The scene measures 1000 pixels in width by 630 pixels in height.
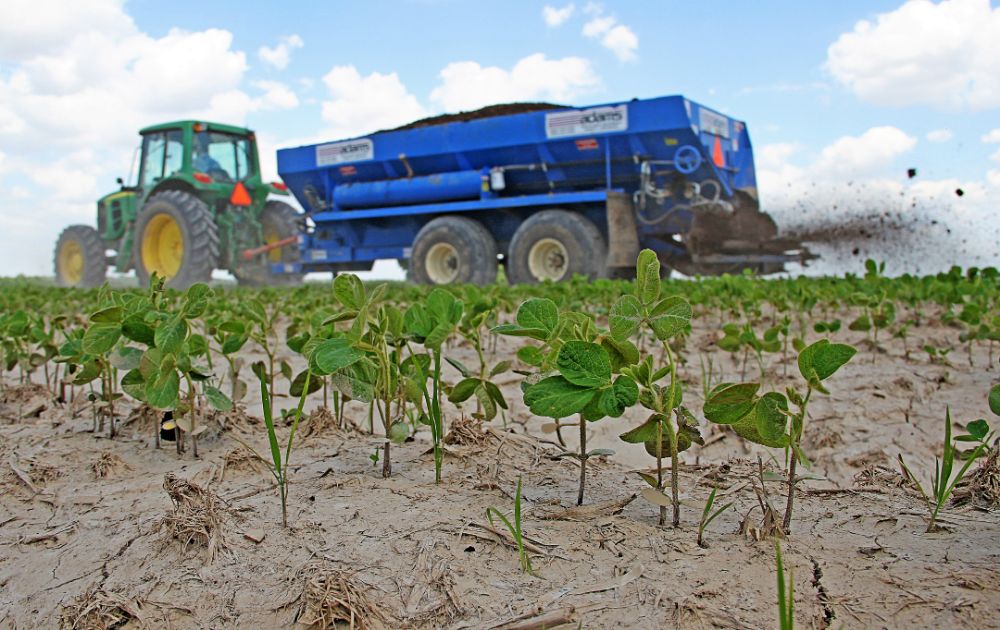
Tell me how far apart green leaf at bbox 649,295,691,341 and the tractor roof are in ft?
38.2

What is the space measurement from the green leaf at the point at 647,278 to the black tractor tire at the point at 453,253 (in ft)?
28.9

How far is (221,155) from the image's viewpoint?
12.2 m

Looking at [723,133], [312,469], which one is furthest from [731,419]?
[723,133]

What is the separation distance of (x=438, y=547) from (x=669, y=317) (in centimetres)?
55

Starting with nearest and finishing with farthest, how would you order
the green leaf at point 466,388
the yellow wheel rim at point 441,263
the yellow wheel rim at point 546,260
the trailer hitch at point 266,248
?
the green leaf at point 466,388
the yellow wheel rim at point 546,260
the yellow wheel rim at point 441,263
the trailer hitch at point 266,248

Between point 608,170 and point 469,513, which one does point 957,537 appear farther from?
point 608,170

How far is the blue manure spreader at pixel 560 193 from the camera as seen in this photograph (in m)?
9.30

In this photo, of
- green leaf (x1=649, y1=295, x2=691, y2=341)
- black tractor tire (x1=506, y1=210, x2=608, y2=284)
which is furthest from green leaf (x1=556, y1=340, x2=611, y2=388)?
black tractor tire (x1=506, y1=210, x2=608, y2=284)

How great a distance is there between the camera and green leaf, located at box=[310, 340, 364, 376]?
1501 millimetres

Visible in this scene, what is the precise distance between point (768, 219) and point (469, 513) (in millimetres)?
9316

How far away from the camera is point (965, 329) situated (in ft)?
13.5

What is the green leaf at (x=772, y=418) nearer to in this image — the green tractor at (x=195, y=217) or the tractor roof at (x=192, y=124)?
the green tractor at (x=195, y=217)

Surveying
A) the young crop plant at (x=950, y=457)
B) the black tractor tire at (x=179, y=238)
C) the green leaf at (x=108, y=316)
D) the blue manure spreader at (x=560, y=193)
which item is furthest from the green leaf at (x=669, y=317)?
the black tractor tire at (x=179, y=238)

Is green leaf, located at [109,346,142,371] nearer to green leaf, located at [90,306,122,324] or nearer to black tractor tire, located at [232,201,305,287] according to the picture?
green leaf, located at [90,306,122,324]
